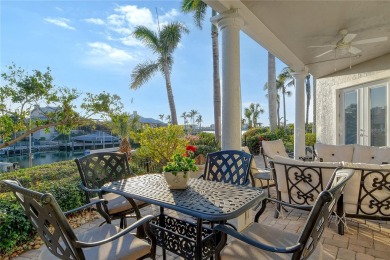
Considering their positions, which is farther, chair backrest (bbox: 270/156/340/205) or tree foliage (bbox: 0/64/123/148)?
tree foliage (bbox: 0/64/123/148)

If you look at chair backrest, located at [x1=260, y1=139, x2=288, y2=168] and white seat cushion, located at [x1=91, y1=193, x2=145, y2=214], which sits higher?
chair backrest, located at [x1=260, y1=139, x2=288, y2=168]

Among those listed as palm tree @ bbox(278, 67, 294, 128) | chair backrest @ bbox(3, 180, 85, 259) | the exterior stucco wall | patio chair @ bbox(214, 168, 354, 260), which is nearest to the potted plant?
patio chair @ bbox(214, 168, 354, 260)

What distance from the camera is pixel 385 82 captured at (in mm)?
5734

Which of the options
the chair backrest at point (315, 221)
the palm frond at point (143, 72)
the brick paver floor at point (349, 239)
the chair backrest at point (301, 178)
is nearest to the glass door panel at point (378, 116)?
the brick paver floor at point (349, 239)

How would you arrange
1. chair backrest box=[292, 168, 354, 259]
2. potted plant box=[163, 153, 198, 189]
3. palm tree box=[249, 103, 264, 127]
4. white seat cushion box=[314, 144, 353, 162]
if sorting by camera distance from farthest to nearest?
palm tree box=[249, 103, 264, 127] → white seat cushion box=[314, 144, 353, 162] → potted plant box=[163, 153, 198, 189] → chair backrest box=[292, 168, 354, 259]

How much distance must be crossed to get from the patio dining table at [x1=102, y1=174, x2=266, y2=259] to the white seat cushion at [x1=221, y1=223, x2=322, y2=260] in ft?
0.47

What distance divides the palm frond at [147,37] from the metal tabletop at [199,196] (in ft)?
31.8

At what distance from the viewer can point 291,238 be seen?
1694 mm

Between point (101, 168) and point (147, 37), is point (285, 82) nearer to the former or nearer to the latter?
point (147, 37)

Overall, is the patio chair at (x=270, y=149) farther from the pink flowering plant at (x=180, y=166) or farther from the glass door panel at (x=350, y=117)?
the pink flowering plant at (x=180, y=166)

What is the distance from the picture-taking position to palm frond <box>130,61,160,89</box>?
11.7 m

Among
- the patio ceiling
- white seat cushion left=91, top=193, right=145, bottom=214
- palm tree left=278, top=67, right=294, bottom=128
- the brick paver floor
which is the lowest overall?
the brick paver floor

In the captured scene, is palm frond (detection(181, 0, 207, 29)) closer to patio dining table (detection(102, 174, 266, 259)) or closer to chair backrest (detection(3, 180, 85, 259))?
patio dining table (detection(102, 174, 266, 259))

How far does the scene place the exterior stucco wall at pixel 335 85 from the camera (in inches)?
229
